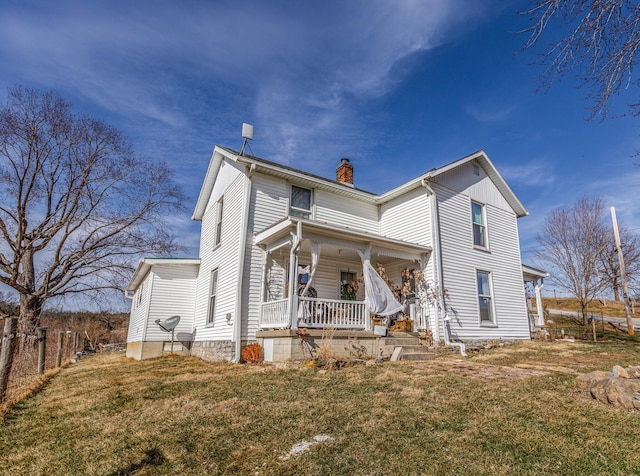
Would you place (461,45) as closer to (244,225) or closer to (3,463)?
(244,225)

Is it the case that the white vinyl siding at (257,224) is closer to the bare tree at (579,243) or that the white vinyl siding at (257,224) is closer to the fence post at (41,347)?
the fence post at (41,347)

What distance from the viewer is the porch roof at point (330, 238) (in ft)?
30.8

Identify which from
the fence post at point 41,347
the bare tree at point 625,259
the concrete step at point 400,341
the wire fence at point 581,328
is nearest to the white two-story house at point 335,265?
the concrete step at point 400,341

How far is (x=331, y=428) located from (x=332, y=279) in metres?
8.36

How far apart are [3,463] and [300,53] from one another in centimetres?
1070

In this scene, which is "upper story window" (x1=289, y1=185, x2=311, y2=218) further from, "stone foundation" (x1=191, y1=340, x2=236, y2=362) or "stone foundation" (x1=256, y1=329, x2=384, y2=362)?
"stone foundation" (x1=191, y1=340, x2=236, y2=362)

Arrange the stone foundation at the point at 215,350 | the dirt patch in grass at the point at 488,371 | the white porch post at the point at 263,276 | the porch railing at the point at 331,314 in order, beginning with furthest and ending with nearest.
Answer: the white porch post at the point at 263,276
the stone foundation at the point at 215,350
the porch railing at the point at 331,314
the dirt patch in grass at the point at 488,371

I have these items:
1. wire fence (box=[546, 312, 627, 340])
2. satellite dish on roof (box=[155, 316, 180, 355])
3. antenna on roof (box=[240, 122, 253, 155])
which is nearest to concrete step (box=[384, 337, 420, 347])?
antenna on roof (box=[240, 122, 253, 155])

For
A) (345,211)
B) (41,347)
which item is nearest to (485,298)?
(345,211)

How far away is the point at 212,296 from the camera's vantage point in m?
12.6

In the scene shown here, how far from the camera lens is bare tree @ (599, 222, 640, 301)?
2173 centimetres

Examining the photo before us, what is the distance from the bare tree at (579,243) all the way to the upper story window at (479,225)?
1000cm

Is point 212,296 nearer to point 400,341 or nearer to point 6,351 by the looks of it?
point 400,341

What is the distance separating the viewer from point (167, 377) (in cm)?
787
